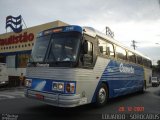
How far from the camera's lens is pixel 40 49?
28.1 ft

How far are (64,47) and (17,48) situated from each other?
2546 cm

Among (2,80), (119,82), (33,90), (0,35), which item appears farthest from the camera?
(0,35)

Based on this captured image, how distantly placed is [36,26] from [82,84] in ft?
73.6

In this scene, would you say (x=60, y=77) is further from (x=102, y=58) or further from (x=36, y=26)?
(x=36, y=26)

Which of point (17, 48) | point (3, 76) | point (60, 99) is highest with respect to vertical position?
point (17, 48)

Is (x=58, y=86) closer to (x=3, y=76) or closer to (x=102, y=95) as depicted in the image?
(x=102, y=95)

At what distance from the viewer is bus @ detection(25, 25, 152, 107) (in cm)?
743

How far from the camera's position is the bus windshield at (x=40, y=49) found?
8335 mm

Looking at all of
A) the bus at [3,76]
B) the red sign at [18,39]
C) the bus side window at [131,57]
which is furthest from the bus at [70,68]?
the red sign at [18,39]

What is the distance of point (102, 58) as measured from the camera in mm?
9578

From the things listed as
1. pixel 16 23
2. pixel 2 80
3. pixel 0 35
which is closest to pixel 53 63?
pixel 2 80

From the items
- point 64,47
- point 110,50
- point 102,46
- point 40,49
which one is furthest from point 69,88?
point 110,50

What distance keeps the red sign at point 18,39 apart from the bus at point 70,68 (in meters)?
21.1

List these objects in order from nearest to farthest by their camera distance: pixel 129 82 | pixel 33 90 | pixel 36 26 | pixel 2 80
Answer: pixel 33 90 < pixel 129 82 < pixel 2 80 < pixel 36 26
